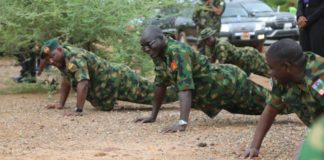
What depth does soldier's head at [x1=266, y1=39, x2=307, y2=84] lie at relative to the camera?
11.2 feet

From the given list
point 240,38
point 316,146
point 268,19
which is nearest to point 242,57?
point 316,146

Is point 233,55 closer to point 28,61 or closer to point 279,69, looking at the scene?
point 28,61

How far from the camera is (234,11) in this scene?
1875cm

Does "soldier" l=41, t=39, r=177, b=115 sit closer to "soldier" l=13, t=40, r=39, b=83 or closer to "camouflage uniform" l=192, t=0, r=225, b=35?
"soldier" l=13, t=40, r=39, b=83

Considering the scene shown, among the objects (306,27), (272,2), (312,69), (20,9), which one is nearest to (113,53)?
(20,9)

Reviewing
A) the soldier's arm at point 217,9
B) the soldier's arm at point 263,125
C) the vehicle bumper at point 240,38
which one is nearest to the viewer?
the soldier's arm at point 263,125

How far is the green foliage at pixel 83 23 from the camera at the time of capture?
28.3 feet

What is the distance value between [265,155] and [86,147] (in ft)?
4.84

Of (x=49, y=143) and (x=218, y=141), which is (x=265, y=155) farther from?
(x=49, y=143)

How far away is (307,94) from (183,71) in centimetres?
200

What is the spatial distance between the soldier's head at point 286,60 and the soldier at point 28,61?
6.48 m

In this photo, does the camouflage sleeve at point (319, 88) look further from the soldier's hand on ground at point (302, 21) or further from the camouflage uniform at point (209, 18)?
the camouflage uniform at point (209, 18)

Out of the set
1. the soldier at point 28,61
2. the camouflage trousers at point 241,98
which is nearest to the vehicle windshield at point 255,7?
the soldier at point 28,61

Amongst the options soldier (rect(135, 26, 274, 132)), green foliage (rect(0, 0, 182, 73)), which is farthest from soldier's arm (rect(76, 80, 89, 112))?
green foliage (rect(0, 0, 182, 73))
